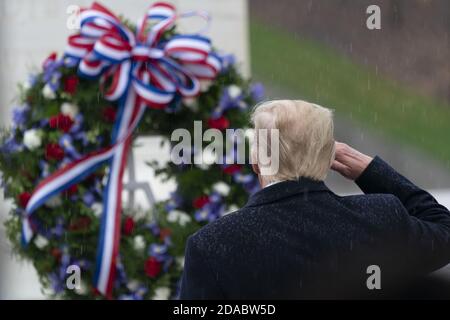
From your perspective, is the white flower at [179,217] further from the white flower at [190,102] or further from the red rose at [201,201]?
the white flower at [190,102]

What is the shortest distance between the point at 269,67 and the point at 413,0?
203cm

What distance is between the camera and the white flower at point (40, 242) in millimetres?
3396

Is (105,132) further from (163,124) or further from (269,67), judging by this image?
(269,67)

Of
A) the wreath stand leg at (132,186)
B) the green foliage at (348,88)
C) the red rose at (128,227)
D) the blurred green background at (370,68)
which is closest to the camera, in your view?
the red rose at (128,227)

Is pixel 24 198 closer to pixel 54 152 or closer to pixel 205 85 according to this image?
pixel 54 152

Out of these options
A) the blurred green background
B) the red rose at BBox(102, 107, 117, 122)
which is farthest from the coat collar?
the blurred green background

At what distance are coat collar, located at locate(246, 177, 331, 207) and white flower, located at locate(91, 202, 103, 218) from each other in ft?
6.78

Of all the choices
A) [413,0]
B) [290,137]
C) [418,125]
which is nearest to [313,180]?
[290,137]

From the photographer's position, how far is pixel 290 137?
1415mm

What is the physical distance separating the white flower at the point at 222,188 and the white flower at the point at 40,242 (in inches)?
33.0

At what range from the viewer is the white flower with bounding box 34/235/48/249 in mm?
3396

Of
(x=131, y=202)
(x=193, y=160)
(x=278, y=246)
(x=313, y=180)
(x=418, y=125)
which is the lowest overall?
(x=418, y=125)

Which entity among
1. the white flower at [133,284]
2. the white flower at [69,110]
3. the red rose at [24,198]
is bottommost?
the white flower at [133,284]

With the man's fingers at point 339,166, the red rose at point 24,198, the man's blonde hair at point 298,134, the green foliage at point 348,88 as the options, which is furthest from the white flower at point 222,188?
the green foliage at point 348,88
